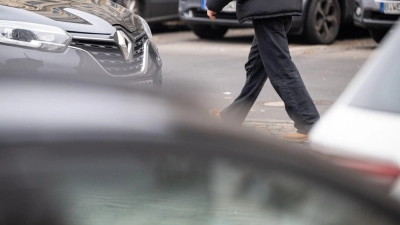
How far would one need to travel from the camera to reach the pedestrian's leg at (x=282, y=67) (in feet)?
20.2

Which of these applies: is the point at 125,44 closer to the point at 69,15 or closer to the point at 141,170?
the point at 69,15

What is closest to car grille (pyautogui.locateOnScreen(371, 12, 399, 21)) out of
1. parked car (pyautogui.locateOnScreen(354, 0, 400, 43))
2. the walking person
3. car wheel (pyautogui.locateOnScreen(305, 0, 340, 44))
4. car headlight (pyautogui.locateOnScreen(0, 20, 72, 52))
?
parked car (pyautogui.locateOnScreen(354, 0, 400, 43))

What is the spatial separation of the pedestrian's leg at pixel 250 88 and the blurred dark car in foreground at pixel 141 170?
4537mm

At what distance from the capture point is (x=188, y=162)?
1890 mm

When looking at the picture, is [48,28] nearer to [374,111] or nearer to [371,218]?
[374,111]

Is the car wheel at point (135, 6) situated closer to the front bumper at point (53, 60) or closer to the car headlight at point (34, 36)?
the front bumper at point (53, 60)

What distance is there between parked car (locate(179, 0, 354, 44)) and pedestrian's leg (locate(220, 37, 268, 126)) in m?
5.81

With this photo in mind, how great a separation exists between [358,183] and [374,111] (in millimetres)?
1308

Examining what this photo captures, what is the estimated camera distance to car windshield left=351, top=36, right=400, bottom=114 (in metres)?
3.36

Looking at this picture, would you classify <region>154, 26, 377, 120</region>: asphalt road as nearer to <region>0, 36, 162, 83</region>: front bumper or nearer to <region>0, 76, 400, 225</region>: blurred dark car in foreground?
<region>0, 36, 162, 83</region>: front bumper

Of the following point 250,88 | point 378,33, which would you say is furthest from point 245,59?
point 250,88

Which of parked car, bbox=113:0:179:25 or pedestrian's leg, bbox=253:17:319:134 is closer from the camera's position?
pedestrian's leg, bbox=253:17:319:134

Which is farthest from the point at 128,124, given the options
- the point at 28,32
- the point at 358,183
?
Result: the point at 28,32

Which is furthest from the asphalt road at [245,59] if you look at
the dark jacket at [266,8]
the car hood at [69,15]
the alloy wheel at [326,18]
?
the car hood at [69,15]
